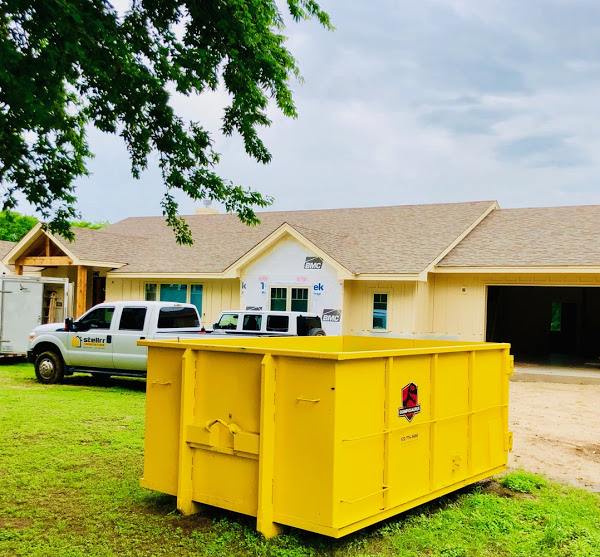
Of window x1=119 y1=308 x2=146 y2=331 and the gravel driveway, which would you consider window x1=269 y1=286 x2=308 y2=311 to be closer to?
the gravel driveway

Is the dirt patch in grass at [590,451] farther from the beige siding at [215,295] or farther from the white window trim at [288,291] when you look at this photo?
the beige siding at [215,295]

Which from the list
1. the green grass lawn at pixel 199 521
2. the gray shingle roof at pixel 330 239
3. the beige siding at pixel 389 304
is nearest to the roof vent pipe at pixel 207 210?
the gray shingle roof at pixel 330 239

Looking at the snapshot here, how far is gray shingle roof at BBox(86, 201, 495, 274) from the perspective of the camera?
23547 millimetres

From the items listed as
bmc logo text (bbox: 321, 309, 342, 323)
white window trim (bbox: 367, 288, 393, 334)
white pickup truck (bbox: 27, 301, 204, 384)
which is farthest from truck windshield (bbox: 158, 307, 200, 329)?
white window trim (bbox: 367, 288, 393, 334)

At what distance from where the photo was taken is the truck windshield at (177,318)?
48.0 ft

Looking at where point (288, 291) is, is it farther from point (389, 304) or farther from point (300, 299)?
point (389, 304)

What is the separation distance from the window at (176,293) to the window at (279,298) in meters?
3.91

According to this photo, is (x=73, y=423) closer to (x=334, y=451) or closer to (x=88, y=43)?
(x=88, y=43)

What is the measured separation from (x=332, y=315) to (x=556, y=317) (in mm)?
13568

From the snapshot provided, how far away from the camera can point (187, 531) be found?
19.0 ft

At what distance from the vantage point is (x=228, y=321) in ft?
58.4

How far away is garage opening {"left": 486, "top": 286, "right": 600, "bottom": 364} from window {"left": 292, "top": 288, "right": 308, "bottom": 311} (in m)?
9.60

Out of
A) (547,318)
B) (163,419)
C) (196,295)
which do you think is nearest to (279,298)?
(196,295)

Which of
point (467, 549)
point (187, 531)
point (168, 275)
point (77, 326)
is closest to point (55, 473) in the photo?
point (187, 531)
